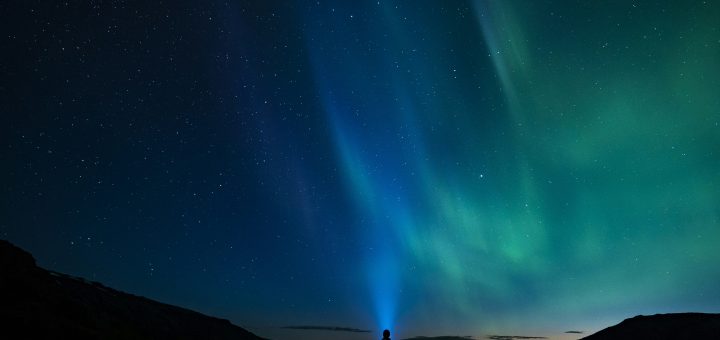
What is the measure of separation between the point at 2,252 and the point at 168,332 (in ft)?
135

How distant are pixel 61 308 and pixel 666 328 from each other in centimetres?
7549

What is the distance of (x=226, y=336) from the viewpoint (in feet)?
308

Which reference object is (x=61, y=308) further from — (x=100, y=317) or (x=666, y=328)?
(x=666, y=328)

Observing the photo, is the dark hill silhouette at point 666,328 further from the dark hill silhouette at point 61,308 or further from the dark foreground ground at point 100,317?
the dark hill silhouette at point 61,308

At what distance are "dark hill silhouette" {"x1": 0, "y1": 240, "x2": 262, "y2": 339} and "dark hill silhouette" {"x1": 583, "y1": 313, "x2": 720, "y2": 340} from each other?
224 feet

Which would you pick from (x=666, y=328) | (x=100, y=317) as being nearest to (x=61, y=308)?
(x=100, y=317)

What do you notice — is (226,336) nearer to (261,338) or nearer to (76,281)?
(261,338)

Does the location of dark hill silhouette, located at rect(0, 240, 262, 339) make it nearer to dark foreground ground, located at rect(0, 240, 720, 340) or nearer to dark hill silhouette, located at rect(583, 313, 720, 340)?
dark foreground ground, located at rect(0, 240, 720, 340)

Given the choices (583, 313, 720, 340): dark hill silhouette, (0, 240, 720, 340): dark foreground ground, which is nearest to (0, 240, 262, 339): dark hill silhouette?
(0, 240, 720, 340): dark foreground ground

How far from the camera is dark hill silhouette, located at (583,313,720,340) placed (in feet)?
204

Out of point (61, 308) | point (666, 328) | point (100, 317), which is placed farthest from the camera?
point (666, 328)

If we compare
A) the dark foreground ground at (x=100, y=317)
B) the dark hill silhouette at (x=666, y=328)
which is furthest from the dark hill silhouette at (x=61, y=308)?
the dark hill silhouette at (x=666, y=328)

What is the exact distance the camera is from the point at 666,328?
67375 mm

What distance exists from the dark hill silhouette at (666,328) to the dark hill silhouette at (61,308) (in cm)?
6824
